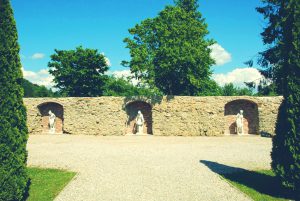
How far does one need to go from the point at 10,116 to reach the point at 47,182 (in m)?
2.74

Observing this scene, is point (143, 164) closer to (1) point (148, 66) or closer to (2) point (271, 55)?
(1) point (148, 66)

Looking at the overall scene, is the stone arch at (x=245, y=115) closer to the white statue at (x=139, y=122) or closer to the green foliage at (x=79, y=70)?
the white statue at (x=139, y=122)

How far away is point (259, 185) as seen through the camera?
27.7 feet

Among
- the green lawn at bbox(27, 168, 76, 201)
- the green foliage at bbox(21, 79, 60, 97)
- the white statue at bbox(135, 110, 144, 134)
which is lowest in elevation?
the green lawn at bbox(27, 168, 76, 201)

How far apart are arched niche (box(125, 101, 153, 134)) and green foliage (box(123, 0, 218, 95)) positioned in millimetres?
2272

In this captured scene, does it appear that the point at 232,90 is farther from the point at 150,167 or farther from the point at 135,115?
the point at 150,167

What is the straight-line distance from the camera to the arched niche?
2295cm

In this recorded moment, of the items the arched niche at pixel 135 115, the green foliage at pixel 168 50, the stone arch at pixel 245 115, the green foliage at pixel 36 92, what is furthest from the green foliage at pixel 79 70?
the green foliage at pixel 36 92

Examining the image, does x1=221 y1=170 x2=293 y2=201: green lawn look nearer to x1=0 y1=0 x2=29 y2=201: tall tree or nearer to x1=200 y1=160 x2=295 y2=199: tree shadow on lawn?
x1=200 y1=160 x2=295 y2=199: tree shadow on lawn

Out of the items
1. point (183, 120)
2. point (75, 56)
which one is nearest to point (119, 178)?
point (183, 120)

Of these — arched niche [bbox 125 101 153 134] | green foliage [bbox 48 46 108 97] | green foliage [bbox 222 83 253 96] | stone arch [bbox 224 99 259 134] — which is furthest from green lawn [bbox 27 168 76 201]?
green foliage [bbox 222 83 253 96]

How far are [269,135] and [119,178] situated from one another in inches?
580

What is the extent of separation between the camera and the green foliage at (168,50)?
23.0 meters

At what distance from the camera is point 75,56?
3512cm
